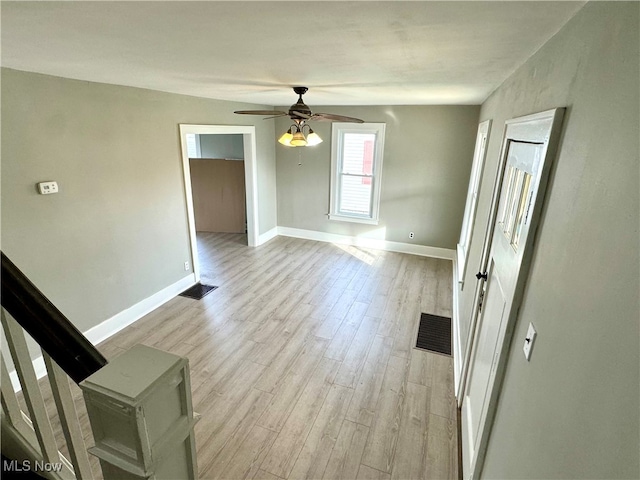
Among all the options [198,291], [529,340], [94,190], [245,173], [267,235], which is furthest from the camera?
[267,235]

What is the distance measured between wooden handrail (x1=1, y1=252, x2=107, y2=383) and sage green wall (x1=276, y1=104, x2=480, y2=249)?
16.4 feet

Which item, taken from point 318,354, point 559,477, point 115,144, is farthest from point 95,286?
point 559,477

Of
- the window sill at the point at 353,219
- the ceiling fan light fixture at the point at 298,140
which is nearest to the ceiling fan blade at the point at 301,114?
the ceiling fan light fixture at the point at 298,140

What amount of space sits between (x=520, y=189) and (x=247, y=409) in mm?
2349

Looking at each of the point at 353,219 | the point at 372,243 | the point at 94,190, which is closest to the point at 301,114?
the point at 94,190

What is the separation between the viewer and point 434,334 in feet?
11.1

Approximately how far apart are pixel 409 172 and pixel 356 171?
91 cm

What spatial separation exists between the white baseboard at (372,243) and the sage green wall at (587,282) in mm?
4243

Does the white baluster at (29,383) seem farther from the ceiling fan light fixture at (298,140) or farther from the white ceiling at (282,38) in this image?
the ceiling fan light fixture at (298,140)

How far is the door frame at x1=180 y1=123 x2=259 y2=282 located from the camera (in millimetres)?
3754

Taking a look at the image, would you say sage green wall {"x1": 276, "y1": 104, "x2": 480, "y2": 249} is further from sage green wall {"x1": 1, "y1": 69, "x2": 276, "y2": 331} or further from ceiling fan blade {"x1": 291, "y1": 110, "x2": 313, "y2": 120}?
ceiling fan blade {"x1": 291, "y1": 110, "x2": 313, "y2": 120}

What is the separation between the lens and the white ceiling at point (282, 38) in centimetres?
102

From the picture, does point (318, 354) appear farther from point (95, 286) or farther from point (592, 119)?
point (592, 119)

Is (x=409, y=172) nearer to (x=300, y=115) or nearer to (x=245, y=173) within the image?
(x=245, y=173)
